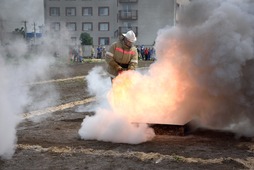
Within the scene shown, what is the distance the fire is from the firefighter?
811 mm

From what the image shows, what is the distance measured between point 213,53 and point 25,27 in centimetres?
443

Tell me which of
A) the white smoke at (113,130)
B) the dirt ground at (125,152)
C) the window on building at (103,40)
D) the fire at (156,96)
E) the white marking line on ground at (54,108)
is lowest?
the dirt ground at (125,152)

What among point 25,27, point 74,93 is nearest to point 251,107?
point 25,27

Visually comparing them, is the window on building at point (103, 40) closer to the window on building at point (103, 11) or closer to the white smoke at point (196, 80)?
the window on building at point (103, 11)

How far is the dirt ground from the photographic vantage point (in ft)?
22.7

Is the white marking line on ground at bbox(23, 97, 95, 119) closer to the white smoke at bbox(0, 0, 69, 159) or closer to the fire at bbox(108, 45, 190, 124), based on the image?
the white smoke at bbox(0, 0, 69, 159)

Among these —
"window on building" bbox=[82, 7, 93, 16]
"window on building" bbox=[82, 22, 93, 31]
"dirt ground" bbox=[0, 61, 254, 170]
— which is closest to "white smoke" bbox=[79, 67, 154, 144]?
"dirt ground" bbox=[0, 61, 254, 170]

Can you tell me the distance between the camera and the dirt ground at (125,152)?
692 centimetres

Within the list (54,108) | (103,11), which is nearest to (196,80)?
(54,108)

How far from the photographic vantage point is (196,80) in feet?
28.9

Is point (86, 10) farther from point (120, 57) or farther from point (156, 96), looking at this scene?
point (156, 96)

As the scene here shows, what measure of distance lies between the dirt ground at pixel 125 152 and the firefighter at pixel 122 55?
6.24ft

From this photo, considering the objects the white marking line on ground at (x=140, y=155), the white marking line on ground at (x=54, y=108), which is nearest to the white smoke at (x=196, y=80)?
the white marking line on ground at (x=140, y=155)

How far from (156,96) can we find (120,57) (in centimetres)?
165
